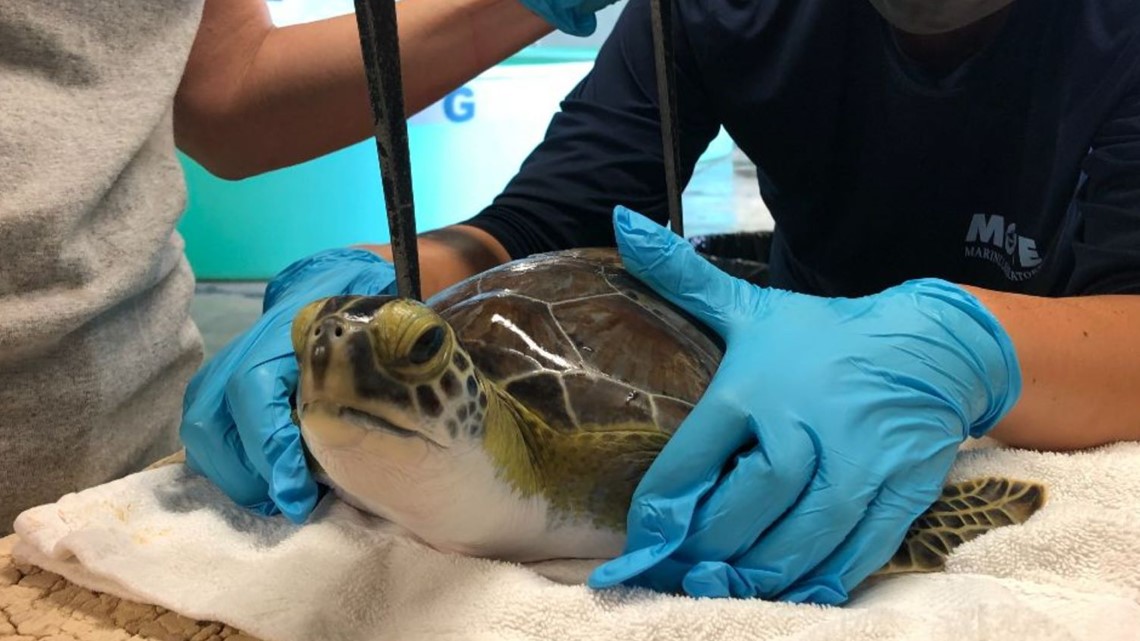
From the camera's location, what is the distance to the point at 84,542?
0.62m

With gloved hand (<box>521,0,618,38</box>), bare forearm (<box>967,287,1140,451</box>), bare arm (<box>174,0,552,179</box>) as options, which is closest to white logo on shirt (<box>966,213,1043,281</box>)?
bare forearm (<box>967,287,1140,451</box>)

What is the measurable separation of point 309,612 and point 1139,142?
72 centimetres

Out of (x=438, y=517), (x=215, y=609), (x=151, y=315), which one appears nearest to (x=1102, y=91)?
(x=438, y=517)

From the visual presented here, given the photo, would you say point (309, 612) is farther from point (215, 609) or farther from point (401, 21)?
point (401, 21)

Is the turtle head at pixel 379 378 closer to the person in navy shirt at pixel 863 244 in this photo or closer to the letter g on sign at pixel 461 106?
the person in navy shirt at pixel 863 244

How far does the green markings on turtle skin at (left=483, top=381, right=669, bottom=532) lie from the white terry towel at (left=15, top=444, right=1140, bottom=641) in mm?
46

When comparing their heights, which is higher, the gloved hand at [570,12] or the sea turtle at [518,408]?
the gloved hand at [570,12]

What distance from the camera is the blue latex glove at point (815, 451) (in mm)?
575

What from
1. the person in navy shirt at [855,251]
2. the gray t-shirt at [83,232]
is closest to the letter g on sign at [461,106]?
the person in navy shirt at [855,251]

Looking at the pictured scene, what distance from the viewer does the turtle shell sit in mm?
629

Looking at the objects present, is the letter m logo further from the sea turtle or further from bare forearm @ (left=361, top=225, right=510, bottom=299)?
bare forearm @ (left=361, top=225, right=510, bottom=299)

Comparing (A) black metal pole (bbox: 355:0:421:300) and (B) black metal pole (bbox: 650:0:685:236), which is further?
(B) black metal pole (bbox: 650:0:685:236)

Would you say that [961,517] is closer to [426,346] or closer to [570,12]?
[426,346]

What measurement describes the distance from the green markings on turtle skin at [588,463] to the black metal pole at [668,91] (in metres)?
0.22
